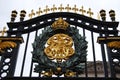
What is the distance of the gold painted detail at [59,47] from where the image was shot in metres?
9.50

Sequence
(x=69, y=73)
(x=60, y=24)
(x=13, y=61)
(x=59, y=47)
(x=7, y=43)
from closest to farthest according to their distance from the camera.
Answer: (x=69, y=73) → (x=13, y=61) → (x=59, y=47) → (x=7, y=43) → (x=60, y=24)

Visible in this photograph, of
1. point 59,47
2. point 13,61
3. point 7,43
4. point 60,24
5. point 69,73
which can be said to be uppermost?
point 60,24

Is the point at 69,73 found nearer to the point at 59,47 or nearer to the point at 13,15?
the point at 59,47

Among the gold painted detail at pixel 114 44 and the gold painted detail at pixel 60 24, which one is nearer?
the gold painted detail at pixel 114 44

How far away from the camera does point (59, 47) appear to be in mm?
9664

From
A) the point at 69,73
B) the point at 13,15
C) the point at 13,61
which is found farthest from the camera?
the point at 13,15

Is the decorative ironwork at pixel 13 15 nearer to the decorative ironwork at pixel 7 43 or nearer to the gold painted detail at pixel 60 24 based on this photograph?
the decorative ironwork at pixel 7 43

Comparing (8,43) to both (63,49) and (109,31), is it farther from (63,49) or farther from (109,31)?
(109,31)

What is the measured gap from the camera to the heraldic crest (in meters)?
9.23

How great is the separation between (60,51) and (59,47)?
0.15 m

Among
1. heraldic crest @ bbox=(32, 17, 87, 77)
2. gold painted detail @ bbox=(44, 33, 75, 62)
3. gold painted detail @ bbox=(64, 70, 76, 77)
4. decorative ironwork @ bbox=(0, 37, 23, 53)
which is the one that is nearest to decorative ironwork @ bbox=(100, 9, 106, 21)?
heraldic crest @ bbox=(32, 17, 87, 77)

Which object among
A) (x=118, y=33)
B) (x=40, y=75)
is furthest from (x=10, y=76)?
(x=118, y=33)

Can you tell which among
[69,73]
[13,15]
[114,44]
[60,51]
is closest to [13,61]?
[60,51]

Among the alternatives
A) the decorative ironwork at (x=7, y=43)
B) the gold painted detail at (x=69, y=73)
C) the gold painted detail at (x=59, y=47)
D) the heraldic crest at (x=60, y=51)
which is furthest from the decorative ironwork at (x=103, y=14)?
the decorative ironwork at (x=7, y=43)
